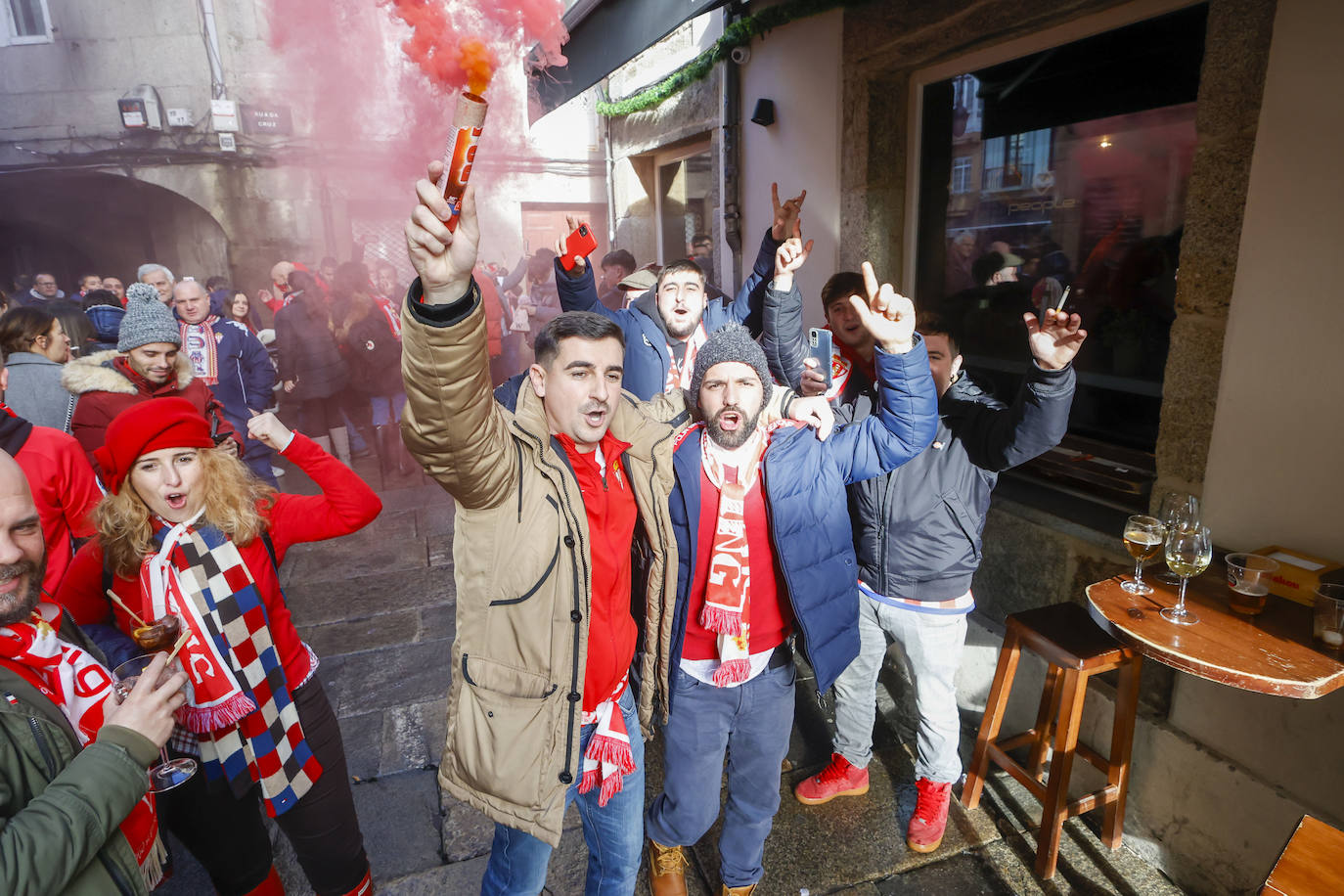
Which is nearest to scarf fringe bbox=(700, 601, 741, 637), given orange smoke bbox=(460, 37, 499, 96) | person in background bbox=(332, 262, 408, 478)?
orange smoke bbox=(460, 37, 499, 96)

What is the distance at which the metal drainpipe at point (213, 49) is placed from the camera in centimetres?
1305

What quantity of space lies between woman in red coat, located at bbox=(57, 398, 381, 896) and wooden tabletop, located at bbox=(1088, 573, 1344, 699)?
2529 millimetres

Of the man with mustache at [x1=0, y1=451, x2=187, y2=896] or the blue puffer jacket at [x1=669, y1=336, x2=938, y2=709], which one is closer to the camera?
the man with mustache at [x1=0, y1=451, x2=187, y2=896]

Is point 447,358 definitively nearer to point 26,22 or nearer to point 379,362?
point 379,362

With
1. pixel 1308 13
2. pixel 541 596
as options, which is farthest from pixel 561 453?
pixel 1308 13

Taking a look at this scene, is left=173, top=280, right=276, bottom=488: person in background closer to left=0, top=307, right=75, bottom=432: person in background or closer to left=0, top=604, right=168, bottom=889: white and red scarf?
left=0, top=307, right=75, bottom=432: person in background

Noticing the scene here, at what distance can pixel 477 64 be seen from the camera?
1477 mm

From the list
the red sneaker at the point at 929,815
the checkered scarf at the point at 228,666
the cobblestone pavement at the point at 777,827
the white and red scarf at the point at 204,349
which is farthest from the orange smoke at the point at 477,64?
the white and red scarf at the point at 204,349

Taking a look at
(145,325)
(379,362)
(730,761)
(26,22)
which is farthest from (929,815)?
(26,22)

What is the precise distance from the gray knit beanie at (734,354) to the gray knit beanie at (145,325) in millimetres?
3285

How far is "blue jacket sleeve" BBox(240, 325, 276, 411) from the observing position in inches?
249

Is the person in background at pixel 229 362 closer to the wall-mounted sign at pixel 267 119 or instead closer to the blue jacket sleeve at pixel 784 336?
the blue jacket sleeve at pixel 784 336

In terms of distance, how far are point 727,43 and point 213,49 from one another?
474 inches

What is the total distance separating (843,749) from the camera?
326cm
